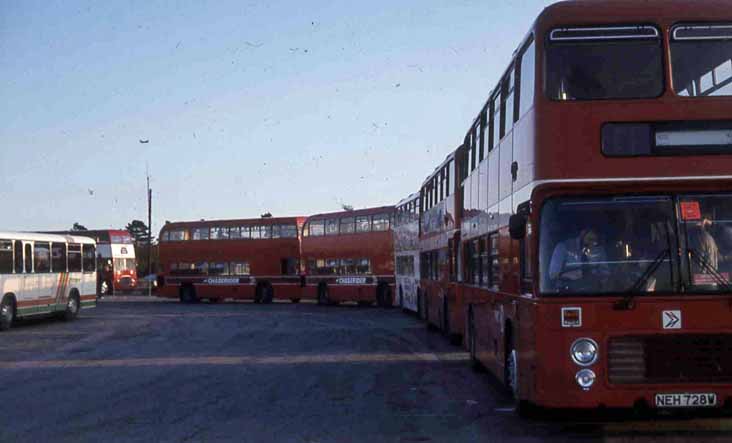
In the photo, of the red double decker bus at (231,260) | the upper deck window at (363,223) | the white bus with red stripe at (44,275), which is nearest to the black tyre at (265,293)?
the red double decker bus at (231,260)

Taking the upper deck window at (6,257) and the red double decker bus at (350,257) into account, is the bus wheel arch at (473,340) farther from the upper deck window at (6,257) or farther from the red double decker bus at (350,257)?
the red double decker bus at (350,257)

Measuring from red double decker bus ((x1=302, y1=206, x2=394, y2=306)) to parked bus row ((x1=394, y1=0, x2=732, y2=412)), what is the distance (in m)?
31.5

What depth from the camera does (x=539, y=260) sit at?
9.19 m

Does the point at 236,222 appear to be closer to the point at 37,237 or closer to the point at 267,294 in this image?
the point at 267,294

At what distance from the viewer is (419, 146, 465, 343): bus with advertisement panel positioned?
66.7 ft

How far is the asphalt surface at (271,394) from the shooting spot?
10.2 meters

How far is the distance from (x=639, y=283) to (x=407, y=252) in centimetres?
2454

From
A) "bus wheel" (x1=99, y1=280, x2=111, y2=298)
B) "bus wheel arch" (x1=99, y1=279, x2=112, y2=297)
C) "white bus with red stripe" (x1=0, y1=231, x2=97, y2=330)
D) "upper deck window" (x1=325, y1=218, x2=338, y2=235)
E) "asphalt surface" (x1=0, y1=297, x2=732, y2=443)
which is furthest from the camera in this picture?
"bus wheel arch" (x1=99, y1=279, x2=112, y2=297)

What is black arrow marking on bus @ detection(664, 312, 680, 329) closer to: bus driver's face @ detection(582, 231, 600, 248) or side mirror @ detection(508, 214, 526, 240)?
bus driver's face @ detection(582, 231, 600, 248)

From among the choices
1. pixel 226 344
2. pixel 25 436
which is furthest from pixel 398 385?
pixel 226 344

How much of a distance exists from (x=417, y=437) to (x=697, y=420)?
121 inches

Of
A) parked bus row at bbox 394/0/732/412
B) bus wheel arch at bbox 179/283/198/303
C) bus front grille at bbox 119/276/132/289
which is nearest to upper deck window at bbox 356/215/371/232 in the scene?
bus wheel arch at bbox 179/283/198/303

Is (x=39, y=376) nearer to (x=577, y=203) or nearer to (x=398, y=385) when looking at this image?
(x=398, y=385)

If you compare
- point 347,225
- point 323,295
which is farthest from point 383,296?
point 323,295
